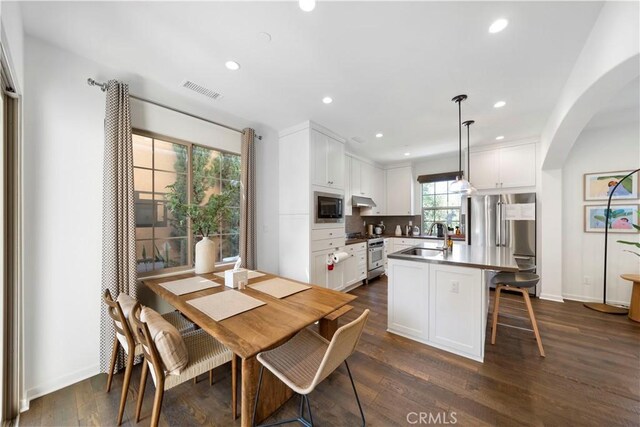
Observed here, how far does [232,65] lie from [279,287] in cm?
190

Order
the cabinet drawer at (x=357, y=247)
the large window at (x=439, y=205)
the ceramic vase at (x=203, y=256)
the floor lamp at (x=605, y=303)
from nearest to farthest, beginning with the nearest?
the ceramic vase at (x=203, y=256) → the floor lamp at (x=605, y=303) → the cabinet drawer at (x=357, y=247) → the large window at (x=439, y=205)

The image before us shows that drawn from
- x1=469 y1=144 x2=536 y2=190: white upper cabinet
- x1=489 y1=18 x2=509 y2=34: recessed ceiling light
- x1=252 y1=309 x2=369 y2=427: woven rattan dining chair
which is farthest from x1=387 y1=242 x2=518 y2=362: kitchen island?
x1=469 y1=144 x2=536 y2=190: white upper cabinet

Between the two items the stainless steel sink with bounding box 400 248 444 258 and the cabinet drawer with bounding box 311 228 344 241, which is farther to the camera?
the cabinet drawer with bounding box 311 228 344 241

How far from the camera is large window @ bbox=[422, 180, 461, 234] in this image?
491 centimetres

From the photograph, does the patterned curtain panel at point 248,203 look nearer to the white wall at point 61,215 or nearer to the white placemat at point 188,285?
the white placemat at point 188,285

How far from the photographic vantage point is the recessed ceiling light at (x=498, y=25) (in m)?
1.49

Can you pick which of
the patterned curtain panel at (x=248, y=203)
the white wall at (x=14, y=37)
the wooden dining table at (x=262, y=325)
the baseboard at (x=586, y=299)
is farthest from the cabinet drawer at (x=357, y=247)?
the white wall at (x=14, y=37)

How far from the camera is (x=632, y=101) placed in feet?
8.47

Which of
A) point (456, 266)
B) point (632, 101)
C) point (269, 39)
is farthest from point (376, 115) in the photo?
point (632, 101)

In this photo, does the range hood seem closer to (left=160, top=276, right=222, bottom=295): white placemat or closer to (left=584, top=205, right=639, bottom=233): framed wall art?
(left=160, top=276, right=222, bottom=295): white placemat

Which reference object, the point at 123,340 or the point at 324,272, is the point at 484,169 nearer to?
the point at 324,272

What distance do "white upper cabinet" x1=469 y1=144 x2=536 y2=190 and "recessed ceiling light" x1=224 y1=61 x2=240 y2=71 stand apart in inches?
166

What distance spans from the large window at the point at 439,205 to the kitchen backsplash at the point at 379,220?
230 millimetres

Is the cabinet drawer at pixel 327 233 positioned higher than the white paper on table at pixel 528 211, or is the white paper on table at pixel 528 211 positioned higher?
the white paper on table at pixel 528 211
